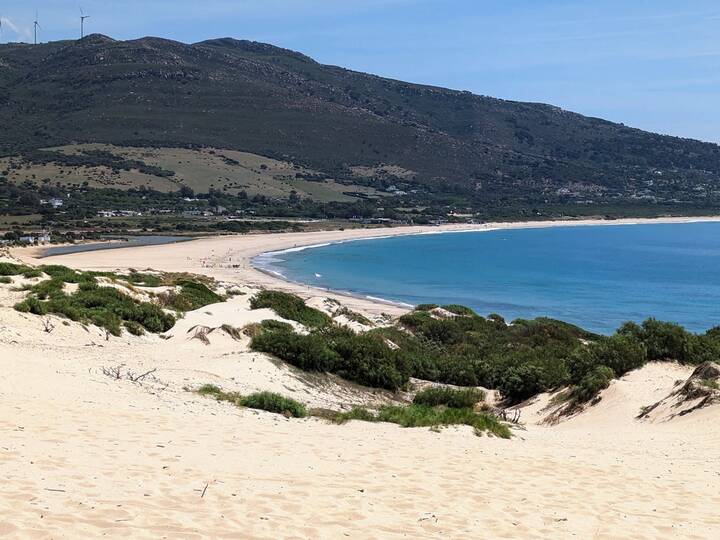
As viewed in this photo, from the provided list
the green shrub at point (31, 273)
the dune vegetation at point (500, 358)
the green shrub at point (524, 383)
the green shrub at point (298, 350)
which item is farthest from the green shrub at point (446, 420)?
the green shrub at point (31, 273)

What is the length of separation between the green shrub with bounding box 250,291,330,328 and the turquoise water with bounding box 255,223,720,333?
22.8 meters

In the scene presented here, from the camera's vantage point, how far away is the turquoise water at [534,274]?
54.1m

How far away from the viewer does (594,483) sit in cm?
905

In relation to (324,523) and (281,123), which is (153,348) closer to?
(324,523)

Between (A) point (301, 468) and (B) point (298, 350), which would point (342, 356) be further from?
(A) point (301, 468)

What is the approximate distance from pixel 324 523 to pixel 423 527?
2.89 ft

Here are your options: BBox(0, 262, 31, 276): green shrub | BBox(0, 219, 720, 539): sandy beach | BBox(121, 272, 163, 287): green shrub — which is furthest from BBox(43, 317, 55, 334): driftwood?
BBox(121, 272, 163, 287): green shrub

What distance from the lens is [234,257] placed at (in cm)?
7375

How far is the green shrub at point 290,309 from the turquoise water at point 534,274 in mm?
22756

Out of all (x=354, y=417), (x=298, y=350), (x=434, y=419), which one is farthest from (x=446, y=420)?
(x=298, y=350)

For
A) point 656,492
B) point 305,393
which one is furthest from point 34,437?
point 305,393

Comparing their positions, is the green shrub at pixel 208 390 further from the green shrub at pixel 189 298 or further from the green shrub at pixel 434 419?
the green shrub at pixel 189 298

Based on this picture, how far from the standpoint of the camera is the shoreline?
52.4 meters

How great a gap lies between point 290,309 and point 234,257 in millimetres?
47911
